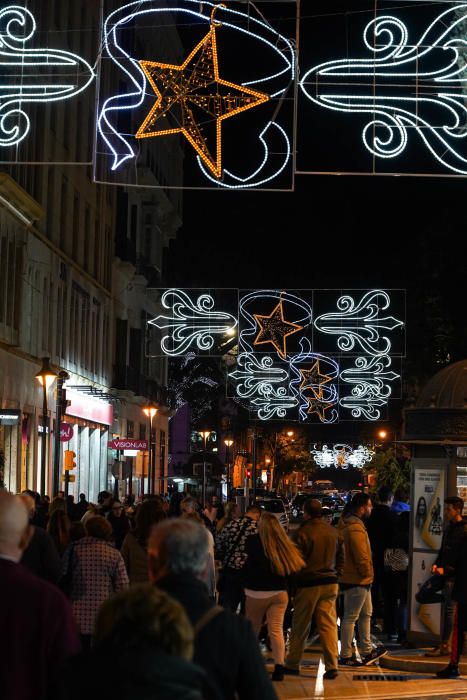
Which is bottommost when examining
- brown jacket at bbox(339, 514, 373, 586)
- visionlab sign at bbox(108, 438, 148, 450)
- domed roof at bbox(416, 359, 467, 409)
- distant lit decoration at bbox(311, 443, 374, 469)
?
brown jacket at bbox(339, 514, 373, 586)

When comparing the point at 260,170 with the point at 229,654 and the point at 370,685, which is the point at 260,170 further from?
the point at 229,654

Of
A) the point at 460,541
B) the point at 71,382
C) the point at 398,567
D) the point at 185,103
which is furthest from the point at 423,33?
the point at 71,382

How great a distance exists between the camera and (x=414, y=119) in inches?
655

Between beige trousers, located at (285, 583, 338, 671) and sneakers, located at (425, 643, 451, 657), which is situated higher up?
beige trousers, located at (285, 583, 338, 671)

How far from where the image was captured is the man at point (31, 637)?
18.0ft

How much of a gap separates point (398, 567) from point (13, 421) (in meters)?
13.5

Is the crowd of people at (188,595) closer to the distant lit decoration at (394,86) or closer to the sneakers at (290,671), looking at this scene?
the sneakers at (290,671)

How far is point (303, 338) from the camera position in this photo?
4244cm

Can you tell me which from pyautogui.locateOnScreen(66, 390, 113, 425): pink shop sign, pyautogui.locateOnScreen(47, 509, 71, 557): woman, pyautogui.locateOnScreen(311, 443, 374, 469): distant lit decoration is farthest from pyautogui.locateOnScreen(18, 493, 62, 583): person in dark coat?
pyautogui.locateOnScreen(311, 443, 374, 469): distant lit decoration

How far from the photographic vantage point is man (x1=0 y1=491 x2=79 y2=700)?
5.50 meters

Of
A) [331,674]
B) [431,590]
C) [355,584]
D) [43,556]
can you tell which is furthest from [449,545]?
[43,556]

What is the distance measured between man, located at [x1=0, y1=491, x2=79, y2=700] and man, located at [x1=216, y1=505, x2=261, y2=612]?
33.1 ft

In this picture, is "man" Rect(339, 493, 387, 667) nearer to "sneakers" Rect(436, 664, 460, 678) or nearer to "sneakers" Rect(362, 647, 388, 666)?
"sneakers" Rect(362, 647, 388, 666)

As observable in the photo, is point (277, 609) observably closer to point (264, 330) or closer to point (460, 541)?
point (460, 541)
